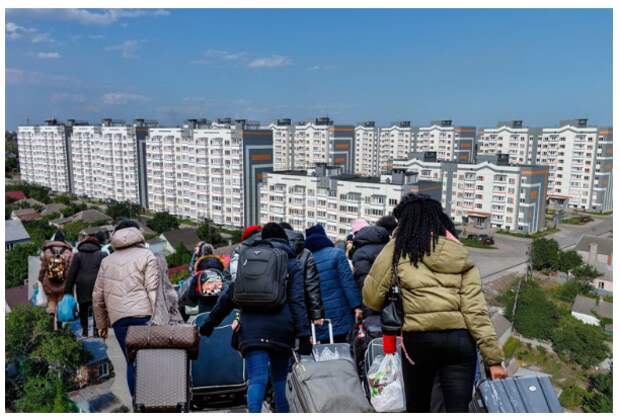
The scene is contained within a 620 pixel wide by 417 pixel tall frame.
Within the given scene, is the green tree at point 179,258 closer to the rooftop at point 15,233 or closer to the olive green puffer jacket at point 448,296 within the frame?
the rooftop at point 15,233

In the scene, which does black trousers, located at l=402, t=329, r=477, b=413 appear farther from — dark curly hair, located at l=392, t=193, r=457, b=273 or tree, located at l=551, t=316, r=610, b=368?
tree, located at l=551, t=316, r=610, b=368

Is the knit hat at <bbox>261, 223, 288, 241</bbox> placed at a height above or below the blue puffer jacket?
above

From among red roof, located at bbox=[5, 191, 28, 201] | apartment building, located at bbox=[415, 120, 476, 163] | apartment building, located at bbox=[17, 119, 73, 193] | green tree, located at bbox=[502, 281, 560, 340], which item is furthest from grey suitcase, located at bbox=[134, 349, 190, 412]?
apartment building, located at bbox=[17, 119, 73, 193]

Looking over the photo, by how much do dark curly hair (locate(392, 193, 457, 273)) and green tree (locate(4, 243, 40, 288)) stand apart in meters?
26.5

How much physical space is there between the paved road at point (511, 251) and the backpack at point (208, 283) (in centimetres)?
2493

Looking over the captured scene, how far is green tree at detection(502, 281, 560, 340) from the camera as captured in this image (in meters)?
20.3

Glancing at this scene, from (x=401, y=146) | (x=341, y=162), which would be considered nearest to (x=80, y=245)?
(x=341, y=162)

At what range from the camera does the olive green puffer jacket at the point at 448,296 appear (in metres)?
2.18

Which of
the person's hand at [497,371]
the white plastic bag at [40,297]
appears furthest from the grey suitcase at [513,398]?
the white plastic bag at [40,297]

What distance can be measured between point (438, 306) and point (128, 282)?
2.01m

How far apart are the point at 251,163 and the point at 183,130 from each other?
8501mm

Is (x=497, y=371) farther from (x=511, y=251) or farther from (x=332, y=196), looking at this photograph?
(x=511, y=251)

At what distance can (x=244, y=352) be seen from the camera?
9.06 feet

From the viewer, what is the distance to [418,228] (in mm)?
2262
